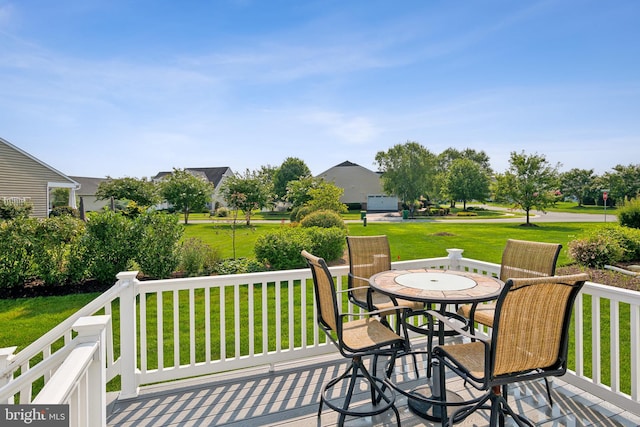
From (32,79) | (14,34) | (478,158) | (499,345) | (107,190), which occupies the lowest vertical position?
(499,345)

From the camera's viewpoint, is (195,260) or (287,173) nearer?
(195,260)

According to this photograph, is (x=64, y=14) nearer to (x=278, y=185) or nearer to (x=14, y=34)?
(x=14, y=34)

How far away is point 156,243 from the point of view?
6703 millimetres

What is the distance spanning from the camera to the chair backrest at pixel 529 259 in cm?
314

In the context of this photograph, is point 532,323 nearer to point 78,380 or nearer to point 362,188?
point 78,380

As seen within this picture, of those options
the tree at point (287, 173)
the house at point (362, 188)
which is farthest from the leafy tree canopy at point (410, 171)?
the tree at point (287, 173)

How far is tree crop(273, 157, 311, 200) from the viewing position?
1491 inches

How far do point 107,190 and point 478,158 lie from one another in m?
58.6

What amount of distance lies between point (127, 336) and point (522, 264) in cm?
375

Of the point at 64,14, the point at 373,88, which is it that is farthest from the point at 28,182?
the point at 373,88

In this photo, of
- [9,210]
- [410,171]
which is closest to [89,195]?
[9,210]

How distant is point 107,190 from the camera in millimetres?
24562

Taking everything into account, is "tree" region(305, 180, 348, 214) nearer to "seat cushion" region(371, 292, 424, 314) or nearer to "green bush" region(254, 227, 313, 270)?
"green bush" region(254, 227, 313, 270)

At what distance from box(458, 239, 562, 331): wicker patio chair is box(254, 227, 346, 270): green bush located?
4678mm
